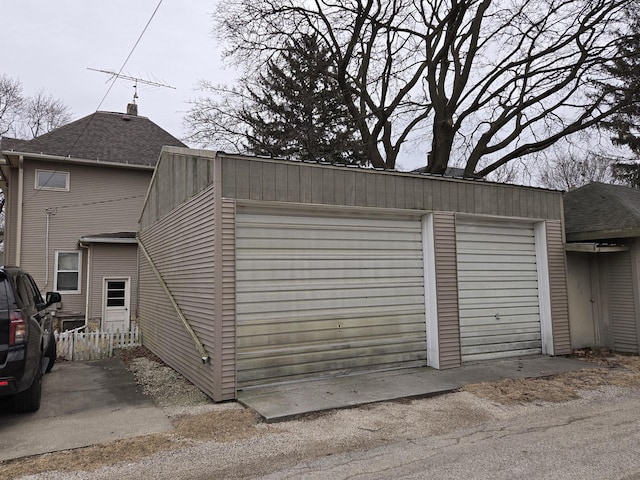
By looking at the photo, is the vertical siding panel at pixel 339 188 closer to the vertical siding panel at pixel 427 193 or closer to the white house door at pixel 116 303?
the vertical siding panel at pixel 427 193

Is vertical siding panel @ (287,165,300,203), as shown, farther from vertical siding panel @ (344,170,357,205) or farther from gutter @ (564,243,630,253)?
gutter @ (564,243,630,253)

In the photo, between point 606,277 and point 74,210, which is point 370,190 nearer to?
point 606,277

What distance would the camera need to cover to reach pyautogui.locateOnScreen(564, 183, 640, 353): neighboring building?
31.3ft

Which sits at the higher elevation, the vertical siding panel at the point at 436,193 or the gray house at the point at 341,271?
the vertical siding panel at the point at 436,193

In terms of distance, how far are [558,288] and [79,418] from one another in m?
8.72

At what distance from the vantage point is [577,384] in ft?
22.7

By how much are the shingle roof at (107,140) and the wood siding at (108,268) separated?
10.6 feet

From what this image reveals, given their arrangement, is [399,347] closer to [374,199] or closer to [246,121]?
[374,199]

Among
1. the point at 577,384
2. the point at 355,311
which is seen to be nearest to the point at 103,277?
the point at 355,311

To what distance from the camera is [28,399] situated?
222 inches

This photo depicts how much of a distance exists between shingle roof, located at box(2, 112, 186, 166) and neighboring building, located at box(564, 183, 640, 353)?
13.7m

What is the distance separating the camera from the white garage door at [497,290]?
8.45 meters

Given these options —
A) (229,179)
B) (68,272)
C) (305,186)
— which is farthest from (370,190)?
(68,272)

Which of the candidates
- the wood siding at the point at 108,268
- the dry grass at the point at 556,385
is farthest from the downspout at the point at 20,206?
the dry grass at the point at 556,385
